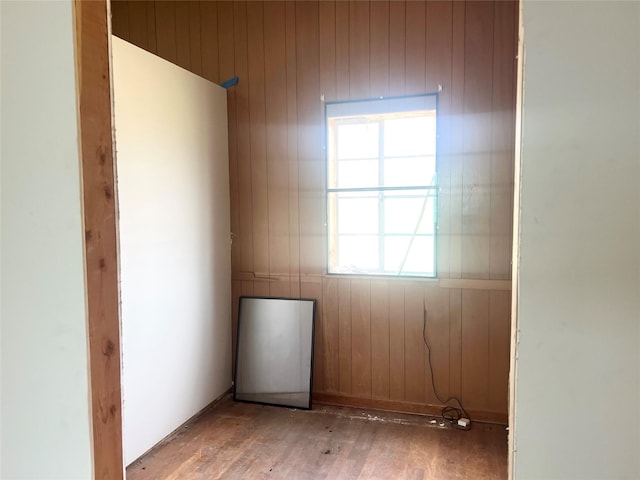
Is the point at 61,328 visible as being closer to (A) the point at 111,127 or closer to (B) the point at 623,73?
(A) the point at 111,127

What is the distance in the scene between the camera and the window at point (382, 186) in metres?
2.96

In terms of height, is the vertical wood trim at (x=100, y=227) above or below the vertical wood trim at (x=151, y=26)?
below

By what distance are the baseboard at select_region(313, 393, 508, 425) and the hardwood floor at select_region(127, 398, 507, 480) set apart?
5cm

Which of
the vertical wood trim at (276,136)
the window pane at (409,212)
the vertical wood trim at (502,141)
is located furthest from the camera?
the vertical wood trim at (276,136)

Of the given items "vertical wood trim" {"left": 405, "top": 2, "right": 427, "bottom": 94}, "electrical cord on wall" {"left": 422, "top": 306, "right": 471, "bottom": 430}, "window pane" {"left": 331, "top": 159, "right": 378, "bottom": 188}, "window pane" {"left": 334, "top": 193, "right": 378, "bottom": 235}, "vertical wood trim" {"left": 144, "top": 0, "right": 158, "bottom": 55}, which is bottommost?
"electrical cord on wall" {"left": 422, "top": 306, "right": 471, "bottom": 430}

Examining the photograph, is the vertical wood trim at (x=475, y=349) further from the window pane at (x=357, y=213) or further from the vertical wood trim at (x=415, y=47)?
the vertical wood trim at (x=415, y=47)

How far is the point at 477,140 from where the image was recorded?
2.82m

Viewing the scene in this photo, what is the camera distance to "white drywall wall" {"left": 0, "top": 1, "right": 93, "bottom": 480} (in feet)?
3.91

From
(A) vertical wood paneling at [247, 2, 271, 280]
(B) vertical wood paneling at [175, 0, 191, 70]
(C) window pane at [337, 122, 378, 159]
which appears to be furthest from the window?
(B) vertical wood paneling at [175, 0, 191, 70]

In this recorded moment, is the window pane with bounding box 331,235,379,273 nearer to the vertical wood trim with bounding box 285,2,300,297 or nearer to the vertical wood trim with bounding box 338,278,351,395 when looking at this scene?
the vertical wood trim with bounding box 338,278,351,395

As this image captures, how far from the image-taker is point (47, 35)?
1184mm

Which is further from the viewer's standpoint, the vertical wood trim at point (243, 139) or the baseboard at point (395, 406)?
the vertical wood trim at point (243, 139)

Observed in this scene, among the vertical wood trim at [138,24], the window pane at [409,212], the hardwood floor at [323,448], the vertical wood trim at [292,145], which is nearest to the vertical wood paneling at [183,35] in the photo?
the vertical wood trim at [138,24]

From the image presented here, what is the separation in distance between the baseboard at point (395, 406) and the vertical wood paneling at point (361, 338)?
0.19 feet
